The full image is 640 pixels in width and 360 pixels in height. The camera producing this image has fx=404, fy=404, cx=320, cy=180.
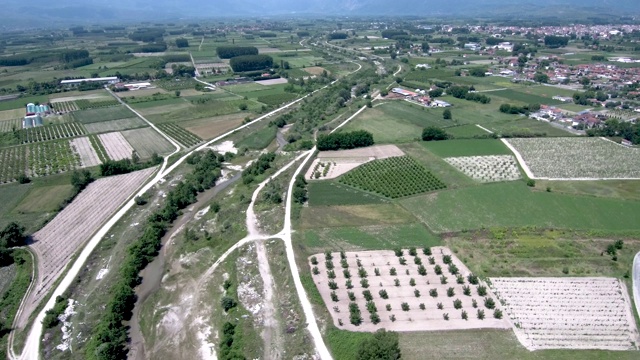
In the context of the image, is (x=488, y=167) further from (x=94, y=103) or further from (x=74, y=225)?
(x=94, y=103)

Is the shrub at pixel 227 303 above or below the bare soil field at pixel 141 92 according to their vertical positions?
below

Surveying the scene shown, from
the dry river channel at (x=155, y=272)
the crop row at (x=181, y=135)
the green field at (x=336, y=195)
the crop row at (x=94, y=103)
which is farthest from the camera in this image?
the crop row at (x=94, y=103)

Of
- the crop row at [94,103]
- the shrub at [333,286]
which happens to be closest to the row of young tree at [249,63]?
the crop row at [94,103]

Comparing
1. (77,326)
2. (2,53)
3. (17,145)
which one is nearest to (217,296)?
(77,326)

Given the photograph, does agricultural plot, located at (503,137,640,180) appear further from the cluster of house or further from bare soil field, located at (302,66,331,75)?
bare soil field, located at (302,66,331,75)

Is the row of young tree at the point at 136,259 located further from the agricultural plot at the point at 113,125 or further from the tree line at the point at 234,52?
the tree line at the point at 234,52

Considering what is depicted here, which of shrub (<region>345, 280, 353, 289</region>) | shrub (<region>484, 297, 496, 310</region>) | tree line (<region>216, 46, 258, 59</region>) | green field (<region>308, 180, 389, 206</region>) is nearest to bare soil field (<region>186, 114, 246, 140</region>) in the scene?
green field (<region>308, 180, 389, 206</region>)
